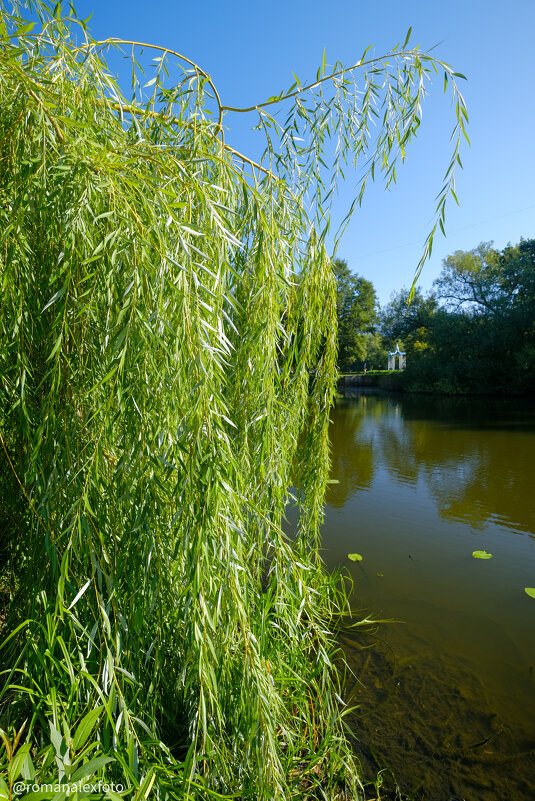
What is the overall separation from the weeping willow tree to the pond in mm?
713

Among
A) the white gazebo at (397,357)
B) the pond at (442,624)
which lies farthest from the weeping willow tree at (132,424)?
the white gazebo at (397,357)

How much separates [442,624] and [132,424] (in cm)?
321

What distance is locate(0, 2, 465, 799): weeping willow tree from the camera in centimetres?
123

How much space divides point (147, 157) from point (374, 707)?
2875 millimetres

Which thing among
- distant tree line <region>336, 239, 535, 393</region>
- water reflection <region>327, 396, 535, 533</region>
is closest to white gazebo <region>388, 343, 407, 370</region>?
distant tree line <region>336, 239, 535, 393</region>

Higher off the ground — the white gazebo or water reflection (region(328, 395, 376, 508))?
the white gazebo

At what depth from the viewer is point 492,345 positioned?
21844mm

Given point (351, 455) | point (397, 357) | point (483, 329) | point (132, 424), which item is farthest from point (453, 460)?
point (397, 357)

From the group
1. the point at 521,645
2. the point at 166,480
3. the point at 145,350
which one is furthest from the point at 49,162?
the point at 521,645

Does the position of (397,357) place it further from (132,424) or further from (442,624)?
(132,424)

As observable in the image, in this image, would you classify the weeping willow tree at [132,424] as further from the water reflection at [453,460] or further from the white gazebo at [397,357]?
the white gazebo at [397,357]

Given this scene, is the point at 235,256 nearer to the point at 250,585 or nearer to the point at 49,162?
the point at 49,162

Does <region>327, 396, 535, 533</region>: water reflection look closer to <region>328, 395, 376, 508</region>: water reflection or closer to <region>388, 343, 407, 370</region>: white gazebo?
<region>328, 395, 376, 508</region>: water reflection

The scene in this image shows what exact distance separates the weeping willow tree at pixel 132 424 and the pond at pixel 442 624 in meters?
0.71
